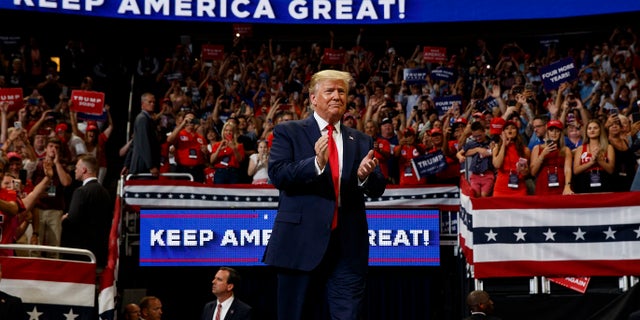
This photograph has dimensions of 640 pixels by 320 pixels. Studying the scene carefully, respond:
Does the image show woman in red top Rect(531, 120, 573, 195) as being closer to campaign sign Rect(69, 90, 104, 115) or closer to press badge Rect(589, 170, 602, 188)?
press badge Rect(589, 170, 602, 188)

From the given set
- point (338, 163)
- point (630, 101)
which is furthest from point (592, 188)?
point (338, 163)

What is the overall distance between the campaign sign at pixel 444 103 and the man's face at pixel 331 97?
11.2m

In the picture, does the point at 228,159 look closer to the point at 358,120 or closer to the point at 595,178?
the point at 358,120

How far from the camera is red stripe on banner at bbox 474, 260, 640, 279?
32.5ft

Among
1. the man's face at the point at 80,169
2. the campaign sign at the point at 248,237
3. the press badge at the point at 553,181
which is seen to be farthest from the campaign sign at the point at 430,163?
Answer: the man's face at the point at 80,169

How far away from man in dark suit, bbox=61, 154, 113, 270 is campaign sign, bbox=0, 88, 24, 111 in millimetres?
4392

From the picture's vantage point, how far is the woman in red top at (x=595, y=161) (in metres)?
10.9

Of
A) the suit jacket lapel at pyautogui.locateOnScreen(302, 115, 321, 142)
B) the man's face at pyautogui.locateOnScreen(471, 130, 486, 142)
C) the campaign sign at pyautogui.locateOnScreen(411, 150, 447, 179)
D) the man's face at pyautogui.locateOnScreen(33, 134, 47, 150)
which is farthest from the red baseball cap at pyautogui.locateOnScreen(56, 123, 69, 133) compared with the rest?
the suit jacket lapel at pyautogui.locateOnScreen(302, 115, 321, 142)

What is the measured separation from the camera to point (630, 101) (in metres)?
16.1

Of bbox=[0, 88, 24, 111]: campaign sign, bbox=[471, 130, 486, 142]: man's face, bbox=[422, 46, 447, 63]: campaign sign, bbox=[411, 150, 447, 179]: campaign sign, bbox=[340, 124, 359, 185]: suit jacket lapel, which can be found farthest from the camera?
bbox=[422, 46, 447, 63]: campaign sign

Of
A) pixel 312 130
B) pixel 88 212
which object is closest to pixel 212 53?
pixel 88 212

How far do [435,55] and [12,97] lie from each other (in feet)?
28.2

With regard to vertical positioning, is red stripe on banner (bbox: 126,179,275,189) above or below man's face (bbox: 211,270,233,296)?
above

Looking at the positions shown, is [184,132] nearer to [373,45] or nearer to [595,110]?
[595,110]
